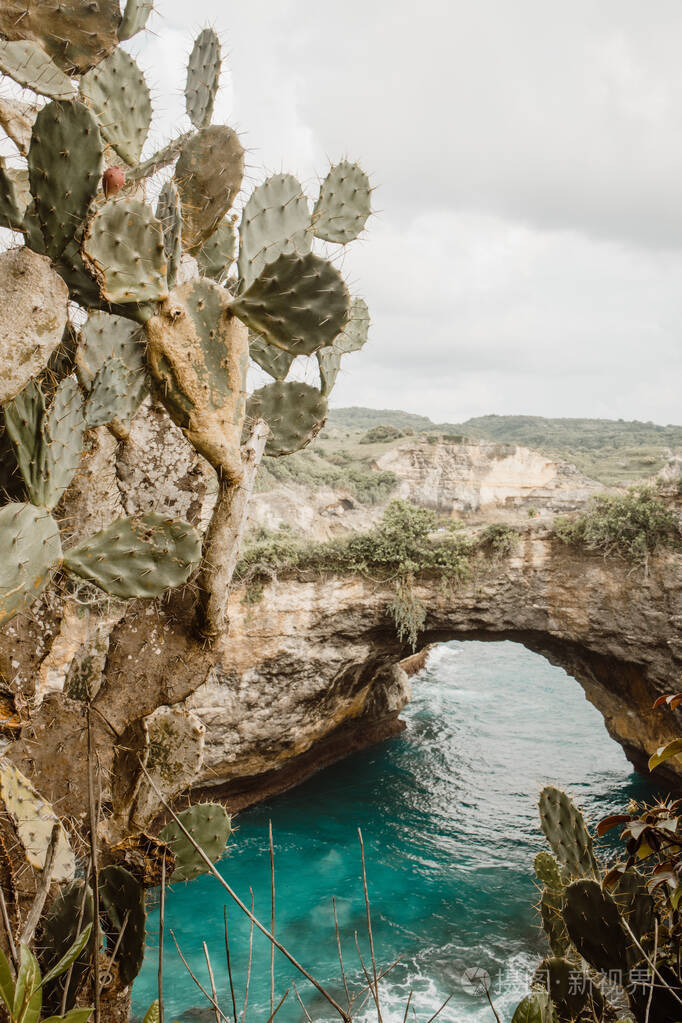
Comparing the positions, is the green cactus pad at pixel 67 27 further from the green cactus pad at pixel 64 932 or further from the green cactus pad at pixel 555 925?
the green cactus pad at pixel 555 925

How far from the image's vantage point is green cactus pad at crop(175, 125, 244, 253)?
8.07 feet

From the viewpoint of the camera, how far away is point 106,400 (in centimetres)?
207

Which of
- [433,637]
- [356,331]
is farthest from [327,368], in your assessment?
[433,637]

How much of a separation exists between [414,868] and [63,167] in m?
7.57

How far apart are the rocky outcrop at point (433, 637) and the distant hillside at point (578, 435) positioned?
16.8 metres

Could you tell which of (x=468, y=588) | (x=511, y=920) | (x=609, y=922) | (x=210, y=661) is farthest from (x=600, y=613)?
(x=210, y=661)

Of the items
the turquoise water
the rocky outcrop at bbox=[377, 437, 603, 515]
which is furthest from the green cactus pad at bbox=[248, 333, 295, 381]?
the rocky outcrop at bbox=[377, 437, 603, 515]

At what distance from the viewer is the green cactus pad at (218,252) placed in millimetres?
2764

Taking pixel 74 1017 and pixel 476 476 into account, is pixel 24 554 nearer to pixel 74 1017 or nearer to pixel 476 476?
pixel 74 1017

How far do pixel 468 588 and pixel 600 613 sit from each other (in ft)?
5.07

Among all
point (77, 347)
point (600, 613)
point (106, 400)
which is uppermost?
point (77, 347)

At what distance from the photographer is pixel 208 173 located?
2.48 m

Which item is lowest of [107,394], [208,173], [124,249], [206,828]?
[206,828]

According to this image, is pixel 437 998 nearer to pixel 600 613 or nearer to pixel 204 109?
pixel 600 613
